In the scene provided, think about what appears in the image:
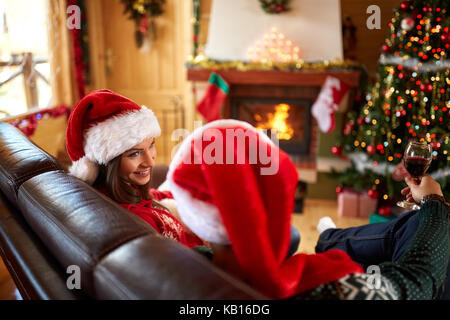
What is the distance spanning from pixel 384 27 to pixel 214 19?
5.09 ft

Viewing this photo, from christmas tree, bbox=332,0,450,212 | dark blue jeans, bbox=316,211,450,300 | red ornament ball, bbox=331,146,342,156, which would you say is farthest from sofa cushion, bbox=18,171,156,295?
red ornament ball, bbox=331,146,342,156

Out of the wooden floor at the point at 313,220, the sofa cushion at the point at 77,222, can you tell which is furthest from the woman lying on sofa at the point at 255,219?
the wooden floor at the point at 313,220

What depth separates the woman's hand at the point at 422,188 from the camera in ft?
3.87

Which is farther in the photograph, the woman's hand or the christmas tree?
the christmas tree

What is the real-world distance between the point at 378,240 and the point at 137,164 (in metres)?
0.90

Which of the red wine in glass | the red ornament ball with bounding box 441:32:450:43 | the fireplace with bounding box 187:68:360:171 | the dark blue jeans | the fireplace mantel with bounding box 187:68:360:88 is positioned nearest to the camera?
the dark blue jeans

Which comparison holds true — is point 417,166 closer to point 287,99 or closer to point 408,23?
point 408,23

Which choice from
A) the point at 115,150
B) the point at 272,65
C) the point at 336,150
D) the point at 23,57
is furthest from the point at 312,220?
the point at 23,57

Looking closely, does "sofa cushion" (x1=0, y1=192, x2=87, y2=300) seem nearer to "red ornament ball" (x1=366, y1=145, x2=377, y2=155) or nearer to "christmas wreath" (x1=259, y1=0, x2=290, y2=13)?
"red ornament ball" (x1=366, y1=145, x2=377, y2=155)

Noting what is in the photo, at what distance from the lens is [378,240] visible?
128 centimetres

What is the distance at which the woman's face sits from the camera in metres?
1.32

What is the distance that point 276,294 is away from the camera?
0.72 m

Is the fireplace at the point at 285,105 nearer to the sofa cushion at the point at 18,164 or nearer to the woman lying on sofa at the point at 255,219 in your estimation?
the sofa cushion at the point at 18,164

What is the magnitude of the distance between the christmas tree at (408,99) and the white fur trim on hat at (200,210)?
197 cm
